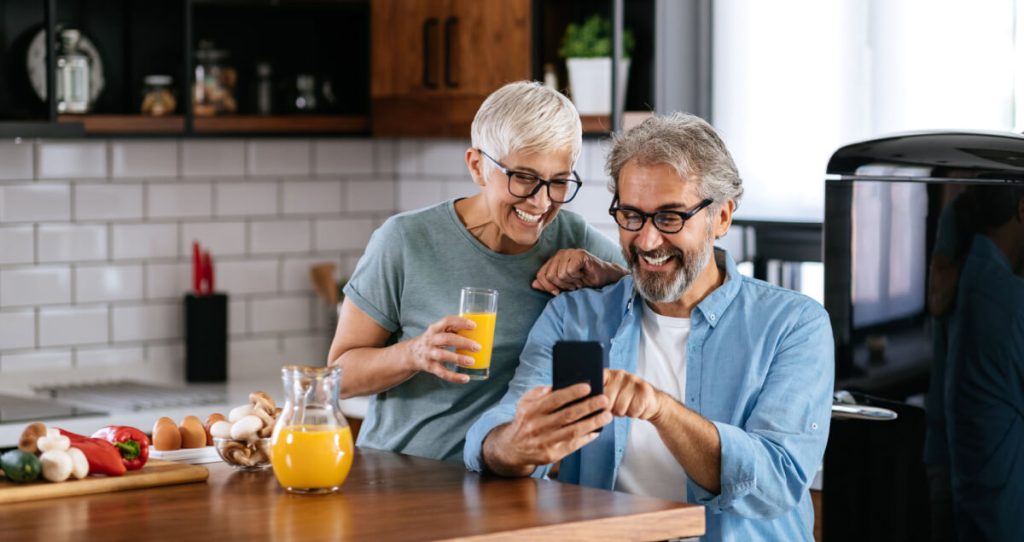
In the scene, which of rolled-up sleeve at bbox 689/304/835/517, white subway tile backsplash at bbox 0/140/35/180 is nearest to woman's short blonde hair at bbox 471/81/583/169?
rolled-up sleeve at bbox 689/304/835/517

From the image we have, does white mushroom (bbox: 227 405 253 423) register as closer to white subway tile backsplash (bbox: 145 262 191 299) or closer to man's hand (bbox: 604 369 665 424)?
man's hand (bbox: 604 369 665 424)

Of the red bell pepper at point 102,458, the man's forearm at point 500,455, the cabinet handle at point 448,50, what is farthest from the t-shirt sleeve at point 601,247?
the cabinet handle at point 448,50

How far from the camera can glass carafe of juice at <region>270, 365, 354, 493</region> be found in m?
2.02

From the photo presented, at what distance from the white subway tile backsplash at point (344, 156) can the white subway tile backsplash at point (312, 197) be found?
0.15 feet

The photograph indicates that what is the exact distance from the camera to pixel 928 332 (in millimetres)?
2543

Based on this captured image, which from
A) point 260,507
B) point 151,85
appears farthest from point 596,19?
point 260,507

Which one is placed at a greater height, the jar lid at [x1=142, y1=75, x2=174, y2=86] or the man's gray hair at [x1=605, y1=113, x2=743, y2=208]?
the jar lid at [x1=142, y1=75, x2=174, y2=86]

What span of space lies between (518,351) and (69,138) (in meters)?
2.06

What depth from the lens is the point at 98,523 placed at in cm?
188

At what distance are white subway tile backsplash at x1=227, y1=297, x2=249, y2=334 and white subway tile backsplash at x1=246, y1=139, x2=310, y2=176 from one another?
1.37 ft

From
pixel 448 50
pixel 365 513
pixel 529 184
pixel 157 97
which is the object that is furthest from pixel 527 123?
pixel 157 97

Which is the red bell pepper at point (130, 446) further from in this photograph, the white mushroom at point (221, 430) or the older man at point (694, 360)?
the older man at point (694, 360)

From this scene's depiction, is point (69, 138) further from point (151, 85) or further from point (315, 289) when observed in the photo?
point (315, 289)

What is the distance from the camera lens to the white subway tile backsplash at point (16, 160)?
422 cm
